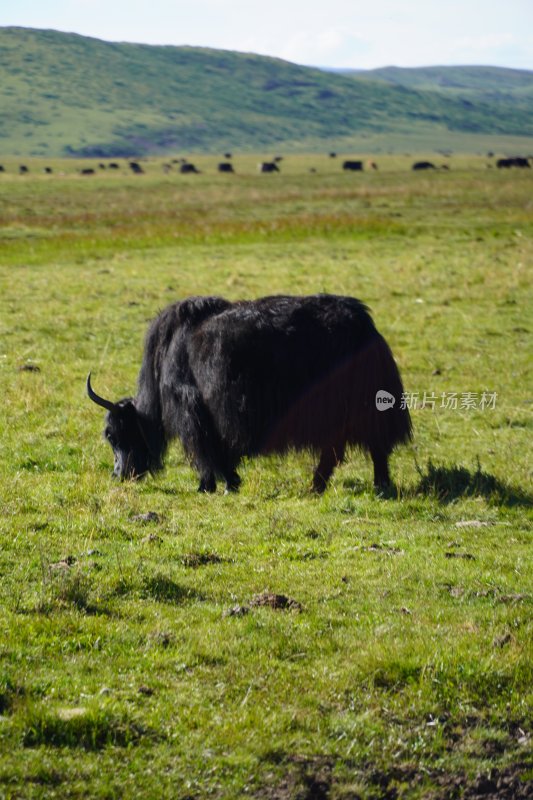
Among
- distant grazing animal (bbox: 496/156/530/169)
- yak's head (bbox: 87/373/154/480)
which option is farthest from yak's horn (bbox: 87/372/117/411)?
distant grazing animal (bbox: 496/156/530/169)

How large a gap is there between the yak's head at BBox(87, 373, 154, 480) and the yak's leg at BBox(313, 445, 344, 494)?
5.65 ft

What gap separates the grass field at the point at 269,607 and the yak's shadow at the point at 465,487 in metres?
0.03

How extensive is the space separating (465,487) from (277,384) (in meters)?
2.00

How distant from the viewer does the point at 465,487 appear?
30.5 feet

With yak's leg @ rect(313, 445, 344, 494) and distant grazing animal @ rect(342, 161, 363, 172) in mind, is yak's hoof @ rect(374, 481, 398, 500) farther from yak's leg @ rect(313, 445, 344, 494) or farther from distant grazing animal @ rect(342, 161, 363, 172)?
distant grazing animal @ rect(342, 161, 363, 172)

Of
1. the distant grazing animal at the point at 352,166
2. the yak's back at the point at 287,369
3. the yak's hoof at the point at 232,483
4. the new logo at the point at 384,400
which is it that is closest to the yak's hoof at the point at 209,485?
the yak's hoof at the point at 232,483

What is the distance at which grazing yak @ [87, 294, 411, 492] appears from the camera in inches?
362

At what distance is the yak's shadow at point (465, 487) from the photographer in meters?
9.00

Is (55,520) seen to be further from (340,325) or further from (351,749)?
(351,749)

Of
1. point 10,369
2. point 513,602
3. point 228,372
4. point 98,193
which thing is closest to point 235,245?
point 10,369

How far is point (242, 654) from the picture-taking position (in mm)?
5633

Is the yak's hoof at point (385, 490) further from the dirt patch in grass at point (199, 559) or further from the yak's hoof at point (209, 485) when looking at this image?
the dirt patch in grass at point (199, 559)

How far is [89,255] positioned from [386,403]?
21637 mm

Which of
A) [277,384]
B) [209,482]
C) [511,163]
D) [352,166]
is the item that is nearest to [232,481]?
[209,482]
